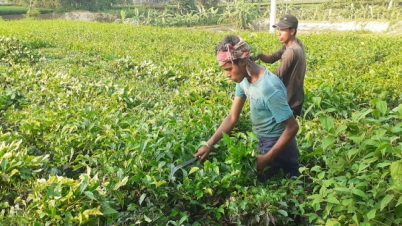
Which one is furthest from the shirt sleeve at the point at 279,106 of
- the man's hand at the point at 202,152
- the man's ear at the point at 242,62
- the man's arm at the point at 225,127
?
the man's hand at the point at 202,152

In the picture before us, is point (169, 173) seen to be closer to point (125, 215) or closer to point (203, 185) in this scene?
point (203, 185)

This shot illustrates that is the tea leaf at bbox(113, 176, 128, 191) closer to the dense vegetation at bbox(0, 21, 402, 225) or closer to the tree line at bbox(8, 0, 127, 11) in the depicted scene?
the dense vegetation at bbox(0, 21, 402, 225)

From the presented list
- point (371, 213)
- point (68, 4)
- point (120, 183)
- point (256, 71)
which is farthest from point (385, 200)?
point (68, 4)

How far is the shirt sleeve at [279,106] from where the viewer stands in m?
2.52

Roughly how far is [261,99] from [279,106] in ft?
0.46

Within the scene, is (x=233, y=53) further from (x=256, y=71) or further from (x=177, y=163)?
(x=177, y=163)

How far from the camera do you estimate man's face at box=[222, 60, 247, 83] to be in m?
2.56

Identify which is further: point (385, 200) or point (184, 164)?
point (184, 164)

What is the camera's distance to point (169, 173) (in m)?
2.67

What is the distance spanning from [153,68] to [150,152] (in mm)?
4326

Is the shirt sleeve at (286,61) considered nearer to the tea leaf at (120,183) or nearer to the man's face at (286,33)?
the man's face at (286,33)

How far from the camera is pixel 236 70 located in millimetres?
2570

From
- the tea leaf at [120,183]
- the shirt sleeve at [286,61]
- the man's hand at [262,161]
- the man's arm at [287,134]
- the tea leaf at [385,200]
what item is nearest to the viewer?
the tea leaf at [385,200]

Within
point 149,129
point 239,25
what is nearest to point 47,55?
point 149,129
